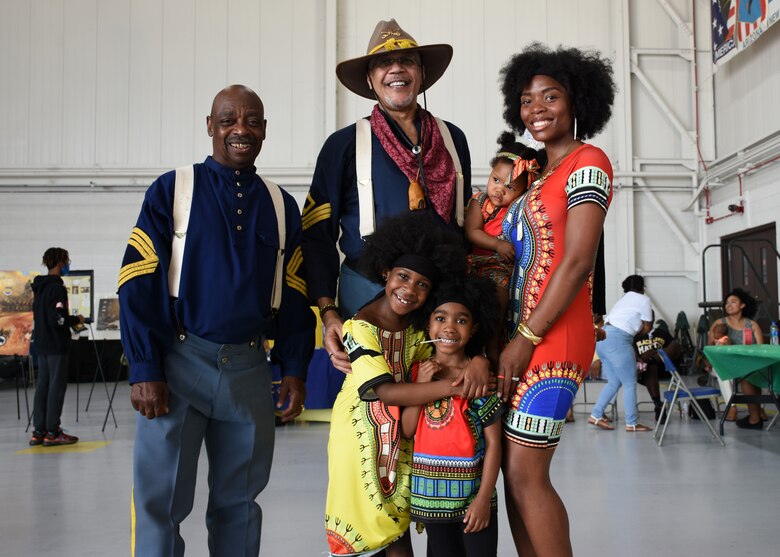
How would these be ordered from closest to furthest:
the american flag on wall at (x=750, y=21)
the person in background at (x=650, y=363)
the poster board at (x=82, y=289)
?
the person in background at (x=650, y=363), the american flag on wall at (x=750, y=21), the poster board at (x=82, y=289)

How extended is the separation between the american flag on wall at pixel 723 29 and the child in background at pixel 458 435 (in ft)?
38.1

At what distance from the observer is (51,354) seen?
6.49 metres

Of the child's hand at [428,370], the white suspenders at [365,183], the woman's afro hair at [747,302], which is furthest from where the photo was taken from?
the woman's afro hair at [747,302]

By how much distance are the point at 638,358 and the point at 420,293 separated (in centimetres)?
649

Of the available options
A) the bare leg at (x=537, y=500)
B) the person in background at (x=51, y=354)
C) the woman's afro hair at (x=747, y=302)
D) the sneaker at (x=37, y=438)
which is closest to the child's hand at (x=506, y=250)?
the bare leg at (x=537, y=500)

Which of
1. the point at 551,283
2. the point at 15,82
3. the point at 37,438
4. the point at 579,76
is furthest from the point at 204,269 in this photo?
the point at 15,82

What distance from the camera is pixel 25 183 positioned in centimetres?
1318

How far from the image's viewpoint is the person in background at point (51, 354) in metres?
6.38

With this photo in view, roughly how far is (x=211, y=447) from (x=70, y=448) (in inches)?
177

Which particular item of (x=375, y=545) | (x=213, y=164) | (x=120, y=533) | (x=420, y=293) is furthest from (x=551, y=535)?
(x=120, y=533)

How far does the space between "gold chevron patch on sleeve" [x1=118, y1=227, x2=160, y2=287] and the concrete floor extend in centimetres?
181

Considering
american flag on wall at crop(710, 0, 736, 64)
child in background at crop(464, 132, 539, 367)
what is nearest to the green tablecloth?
child in background at crop(464, 132, 539, 367)

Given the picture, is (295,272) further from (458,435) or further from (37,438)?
(37,438)

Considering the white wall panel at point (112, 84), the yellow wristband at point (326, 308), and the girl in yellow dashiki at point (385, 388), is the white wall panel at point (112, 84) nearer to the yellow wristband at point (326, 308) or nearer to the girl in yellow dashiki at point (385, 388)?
the yellow wristband at point (326, 308)
